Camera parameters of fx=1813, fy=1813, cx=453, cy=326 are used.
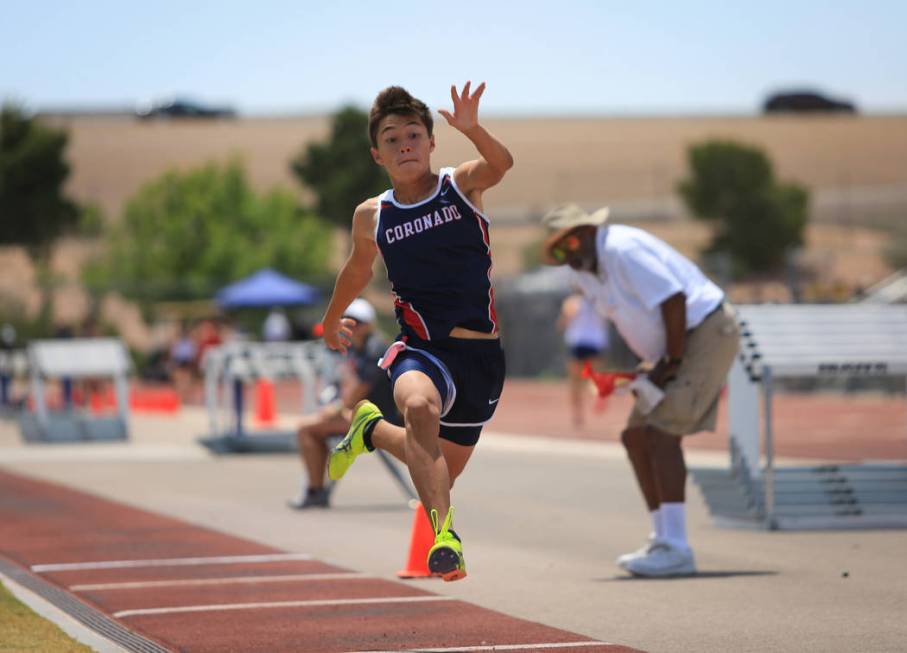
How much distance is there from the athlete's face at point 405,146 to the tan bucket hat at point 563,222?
8.15 feet

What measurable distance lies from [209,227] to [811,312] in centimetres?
5114

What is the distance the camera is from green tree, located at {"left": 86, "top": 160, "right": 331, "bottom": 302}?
6041 centimetres

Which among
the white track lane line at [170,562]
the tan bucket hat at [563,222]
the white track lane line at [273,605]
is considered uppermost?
the tan bucket hat at [563,222]

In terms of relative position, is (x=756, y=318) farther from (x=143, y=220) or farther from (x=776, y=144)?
(x=776, y=144)

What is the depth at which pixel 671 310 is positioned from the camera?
31.4 feet

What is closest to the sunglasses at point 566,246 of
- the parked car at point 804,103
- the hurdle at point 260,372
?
the hurdle at point 260,372

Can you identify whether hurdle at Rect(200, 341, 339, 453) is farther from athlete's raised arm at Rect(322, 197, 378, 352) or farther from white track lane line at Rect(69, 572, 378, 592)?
athlete's raised arm at Rect(322, 197, 378, 352)

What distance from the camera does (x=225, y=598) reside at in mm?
8922

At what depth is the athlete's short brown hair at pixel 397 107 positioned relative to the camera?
741cm

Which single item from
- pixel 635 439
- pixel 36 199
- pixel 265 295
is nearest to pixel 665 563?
pixel 635 439

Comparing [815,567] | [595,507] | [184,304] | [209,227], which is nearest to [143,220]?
[209,227]

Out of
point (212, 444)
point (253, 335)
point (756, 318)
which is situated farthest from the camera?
point (253, 335)

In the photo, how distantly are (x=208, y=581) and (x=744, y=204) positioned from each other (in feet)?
196

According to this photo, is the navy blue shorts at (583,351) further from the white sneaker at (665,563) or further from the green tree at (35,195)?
the green tree at (35,195)
